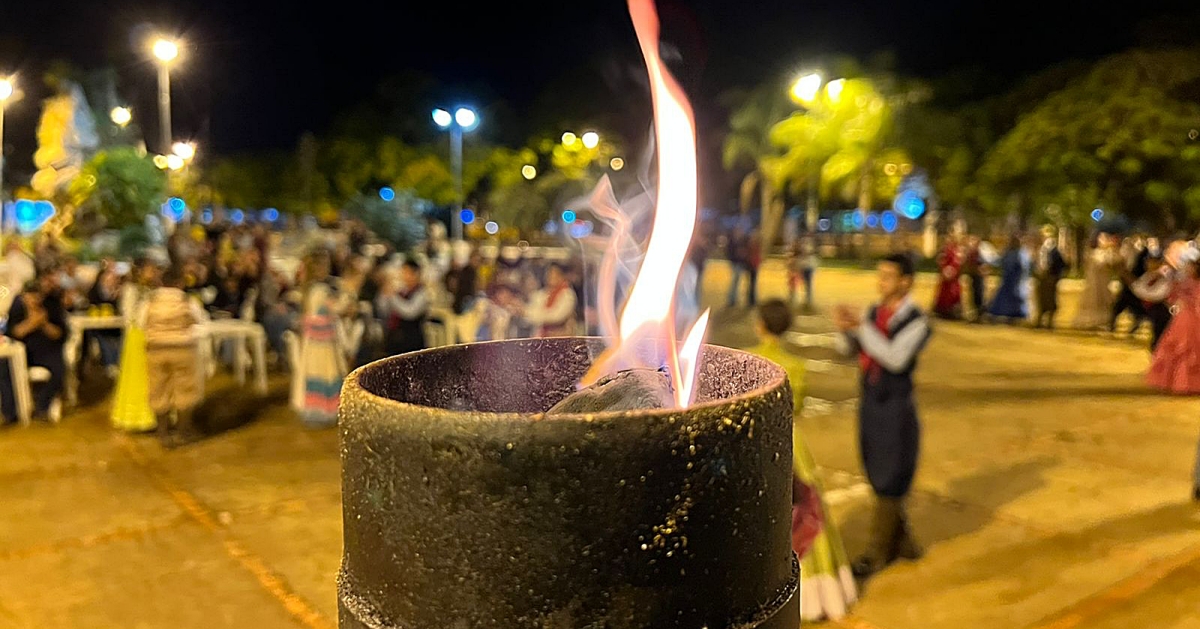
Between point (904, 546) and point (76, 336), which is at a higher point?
point (76, 336)

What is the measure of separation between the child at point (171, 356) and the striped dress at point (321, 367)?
3.07ft

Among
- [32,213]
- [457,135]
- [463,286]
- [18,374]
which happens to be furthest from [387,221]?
[18,374]

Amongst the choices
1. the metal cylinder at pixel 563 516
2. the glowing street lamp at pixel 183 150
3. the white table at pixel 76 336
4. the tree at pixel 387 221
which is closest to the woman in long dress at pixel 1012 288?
the white table at pixel 76 336

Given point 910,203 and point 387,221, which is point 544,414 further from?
point 910,203

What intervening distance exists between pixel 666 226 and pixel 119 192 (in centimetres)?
2483

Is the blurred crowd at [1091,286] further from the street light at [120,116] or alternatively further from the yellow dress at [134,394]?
the street light at [120,116]

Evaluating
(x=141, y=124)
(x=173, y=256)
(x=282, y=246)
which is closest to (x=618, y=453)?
(x=173, y=256)

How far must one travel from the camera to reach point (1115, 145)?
2141cm

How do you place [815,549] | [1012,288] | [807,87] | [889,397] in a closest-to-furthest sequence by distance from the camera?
[815,549]
[889,397]
[1012,288]
[807,87]

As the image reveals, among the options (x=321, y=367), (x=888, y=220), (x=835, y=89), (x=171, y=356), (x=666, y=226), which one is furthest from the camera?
(x=888, y=220)

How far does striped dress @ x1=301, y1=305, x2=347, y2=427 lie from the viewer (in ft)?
26.0

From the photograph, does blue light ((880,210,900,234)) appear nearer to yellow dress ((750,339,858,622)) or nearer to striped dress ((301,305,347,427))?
striped dress ((301,305,347,427))

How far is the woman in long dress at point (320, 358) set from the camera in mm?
7941

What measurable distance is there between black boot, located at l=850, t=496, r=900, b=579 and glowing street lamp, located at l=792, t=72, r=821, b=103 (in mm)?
Result: 23132
